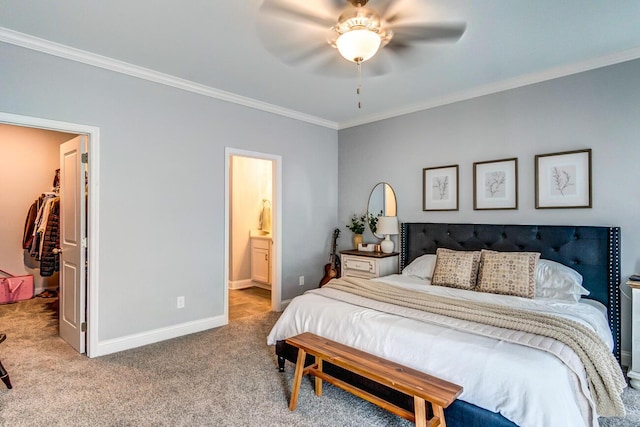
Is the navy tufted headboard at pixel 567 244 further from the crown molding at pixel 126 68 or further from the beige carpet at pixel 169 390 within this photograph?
the crown molding at pixel 126 68

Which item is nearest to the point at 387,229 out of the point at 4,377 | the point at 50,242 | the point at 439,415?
the point at 439,415

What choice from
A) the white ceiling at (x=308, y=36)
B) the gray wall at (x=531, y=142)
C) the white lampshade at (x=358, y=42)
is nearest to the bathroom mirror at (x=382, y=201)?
the gray wall at (x=531, y=142)

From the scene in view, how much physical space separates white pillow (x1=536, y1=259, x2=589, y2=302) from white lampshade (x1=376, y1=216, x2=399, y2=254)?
1.68 meters

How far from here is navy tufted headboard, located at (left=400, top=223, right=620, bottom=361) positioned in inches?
114

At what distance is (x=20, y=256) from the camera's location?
5.23 meters

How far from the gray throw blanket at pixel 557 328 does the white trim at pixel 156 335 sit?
2012 mm

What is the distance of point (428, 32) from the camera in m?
2.46

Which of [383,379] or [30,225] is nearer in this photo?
[383,379]

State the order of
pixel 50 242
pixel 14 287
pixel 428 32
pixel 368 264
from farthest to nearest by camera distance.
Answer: pixel 14 287
pixel 50 242
pixel 368 264
pixel 428 32

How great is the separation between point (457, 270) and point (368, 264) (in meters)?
1.27

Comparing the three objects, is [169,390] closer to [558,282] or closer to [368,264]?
[368,264]

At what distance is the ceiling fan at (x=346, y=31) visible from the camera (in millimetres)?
2088

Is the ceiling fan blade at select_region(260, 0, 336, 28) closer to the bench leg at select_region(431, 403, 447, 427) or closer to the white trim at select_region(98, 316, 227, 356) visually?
the bench leg at select_region(431, 403, 447, 427)

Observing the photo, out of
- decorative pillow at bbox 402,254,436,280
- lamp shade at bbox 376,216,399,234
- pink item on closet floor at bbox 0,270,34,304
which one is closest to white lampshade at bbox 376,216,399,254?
lamp shade at bbox 376,216,399,234
